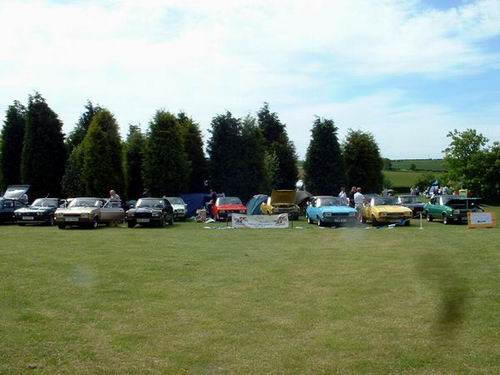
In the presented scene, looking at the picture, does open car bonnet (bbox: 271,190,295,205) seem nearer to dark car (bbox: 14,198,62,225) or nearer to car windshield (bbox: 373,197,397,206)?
car windshield (bbox: 373,197,397,206)

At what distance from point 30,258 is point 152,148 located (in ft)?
85.8

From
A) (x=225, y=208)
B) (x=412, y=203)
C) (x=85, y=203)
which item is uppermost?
(x=85, y=203)

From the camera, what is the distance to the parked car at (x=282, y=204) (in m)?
31.0

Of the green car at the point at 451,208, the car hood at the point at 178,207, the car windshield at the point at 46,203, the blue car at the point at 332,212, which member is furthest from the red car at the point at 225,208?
the green car at the point at 451,208

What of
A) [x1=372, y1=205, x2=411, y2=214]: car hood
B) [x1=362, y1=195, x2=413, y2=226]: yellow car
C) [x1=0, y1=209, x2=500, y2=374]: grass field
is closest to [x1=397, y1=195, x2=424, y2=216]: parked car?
[x1=362, y1=195, x2=413, y2=226]: yellow car

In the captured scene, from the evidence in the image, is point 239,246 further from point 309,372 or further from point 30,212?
point 30,212

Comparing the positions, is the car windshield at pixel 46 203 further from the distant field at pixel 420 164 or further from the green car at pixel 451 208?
Result: the distant field at pixel 420 164

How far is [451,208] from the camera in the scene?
89.4 ft

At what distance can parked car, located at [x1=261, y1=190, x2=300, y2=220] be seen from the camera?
31016mm

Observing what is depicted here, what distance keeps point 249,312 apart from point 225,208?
75.6 feet

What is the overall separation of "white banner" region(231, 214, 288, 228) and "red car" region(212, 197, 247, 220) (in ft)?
18.6

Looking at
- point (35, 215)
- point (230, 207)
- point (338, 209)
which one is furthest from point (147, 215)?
point (338, 209)

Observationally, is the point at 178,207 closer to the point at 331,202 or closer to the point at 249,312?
the point at 331,202

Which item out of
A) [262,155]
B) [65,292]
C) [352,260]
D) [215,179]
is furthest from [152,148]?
[65,292]
